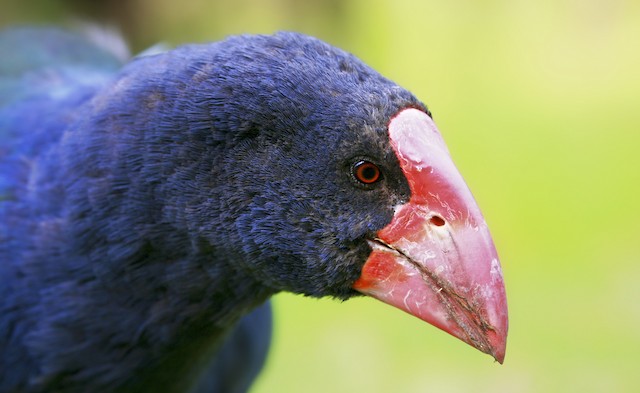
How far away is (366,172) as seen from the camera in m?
1.57

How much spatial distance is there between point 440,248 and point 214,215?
473 mm

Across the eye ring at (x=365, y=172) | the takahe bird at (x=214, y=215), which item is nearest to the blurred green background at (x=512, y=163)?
the takahe bird at (x=214, y=215)

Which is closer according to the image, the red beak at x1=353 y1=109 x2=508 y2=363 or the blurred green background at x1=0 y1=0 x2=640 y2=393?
the red beak at x1=353 y1=109 x2=508 y2=363

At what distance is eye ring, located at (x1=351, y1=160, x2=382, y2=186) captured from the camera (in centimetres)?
156

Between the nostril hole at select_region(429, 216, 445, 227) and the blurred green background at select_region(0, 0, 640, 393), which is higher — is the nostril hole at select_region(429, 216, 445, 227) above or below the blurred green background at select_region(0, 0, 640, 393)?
above

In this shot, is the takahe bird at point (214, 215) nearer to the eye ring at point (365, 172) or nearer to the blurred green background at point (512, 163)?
the eye ring at point (365, 172)

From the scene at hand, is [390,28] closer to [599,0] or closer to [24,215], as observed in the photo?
[599,0]

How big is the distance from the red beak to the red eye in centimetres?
6

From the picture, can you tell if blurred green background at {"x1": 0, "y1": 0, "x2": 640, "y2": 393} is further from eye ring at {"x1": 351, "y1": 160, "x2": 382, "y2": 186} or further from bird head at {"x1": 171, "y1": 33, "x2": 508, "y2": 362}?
eye ring at {"x1": 351, "y1": 160, "x2": 382, "y2": 186}

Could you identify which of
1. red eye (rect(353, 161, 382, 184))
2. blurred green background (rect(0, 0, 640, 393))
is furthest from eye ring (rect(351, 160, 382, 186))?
blurred green background (rect(0, 0, 640, 393))

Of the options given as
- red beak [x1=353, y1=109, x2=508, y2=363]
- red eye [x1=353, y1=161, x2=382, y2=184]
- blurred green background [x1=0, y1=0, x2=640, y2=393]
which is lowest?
blurred green background [x1=0, y1=0, x2=640, y2=393]

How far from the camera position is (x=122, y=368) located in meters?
1.93

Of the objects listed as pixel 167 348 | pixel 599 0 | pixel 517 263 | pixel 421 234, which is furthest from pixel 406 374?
pixel 599 0

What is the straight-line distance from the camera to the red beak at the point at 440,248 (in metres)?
1.55
